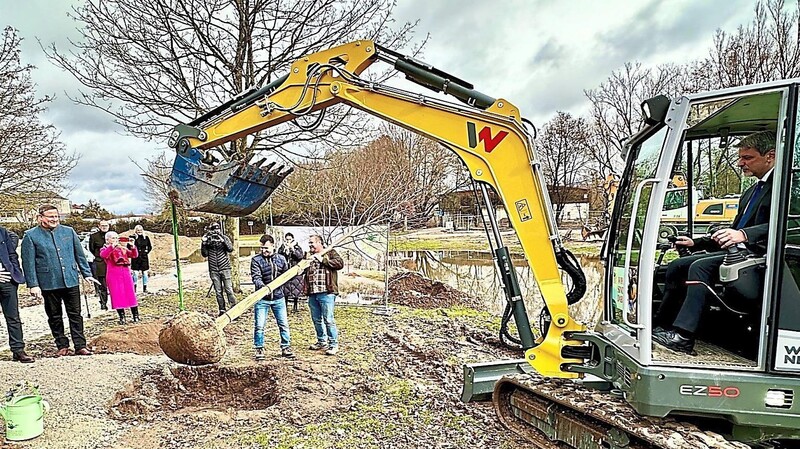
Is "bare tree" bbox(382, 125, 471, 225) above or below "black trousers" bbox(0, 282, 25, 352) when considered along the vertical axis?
above

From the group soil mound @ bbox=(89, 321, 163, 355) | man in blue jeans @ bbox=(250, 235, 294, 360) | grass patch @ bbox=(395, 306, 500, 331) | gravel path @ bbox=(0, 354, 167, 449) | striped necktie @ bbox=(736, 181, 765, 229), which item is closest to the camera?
striped necktie @ bbox=(736, 181, 765, 229)

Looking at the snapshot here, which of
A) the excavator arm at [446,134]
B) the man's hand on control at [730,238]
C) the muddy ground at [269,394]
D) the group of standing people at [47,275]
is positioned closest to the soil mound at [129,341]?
the muddy ground at [269,394]

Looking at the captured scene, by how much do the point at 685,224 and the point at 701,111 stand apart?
1339mm

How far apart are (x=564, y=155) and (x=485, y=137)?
39348 millimetres

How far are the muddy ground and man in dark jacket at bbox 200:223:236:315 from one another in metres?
1.08

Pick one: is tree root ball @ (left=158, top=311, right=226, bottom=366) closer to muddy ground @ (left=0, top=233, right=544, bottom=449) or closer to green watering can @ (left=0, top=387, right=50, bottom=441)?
muddy ground @ (left=0, top=233, right=544, bottom=449)

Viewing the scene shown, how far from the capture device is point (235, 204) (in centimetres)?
520

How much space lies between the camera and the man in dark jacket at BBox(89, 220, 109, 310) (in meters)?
10.5

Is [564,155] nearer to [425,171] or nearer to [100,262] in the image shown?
[425,171]

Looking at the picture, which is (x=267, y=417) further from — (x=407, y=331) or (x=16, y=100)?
(x=16, y=100)

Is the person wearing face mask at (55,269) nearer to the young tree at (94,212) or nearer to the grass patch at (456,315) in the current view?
the grass patch at (456,315)

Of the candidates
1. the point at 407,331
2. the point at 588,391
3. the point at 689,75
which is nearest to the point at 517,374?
the point at 588,391

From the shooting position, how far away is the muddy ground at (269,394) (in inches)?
185

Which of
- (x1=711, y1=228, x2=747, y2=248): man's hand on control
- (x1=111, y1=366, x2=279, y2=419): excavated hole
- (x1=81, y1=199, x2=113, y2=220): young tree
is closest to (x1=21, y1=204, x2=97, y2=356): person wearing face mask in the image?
(x1=111, y1=366, x2=279, y2=419): excavated hole
